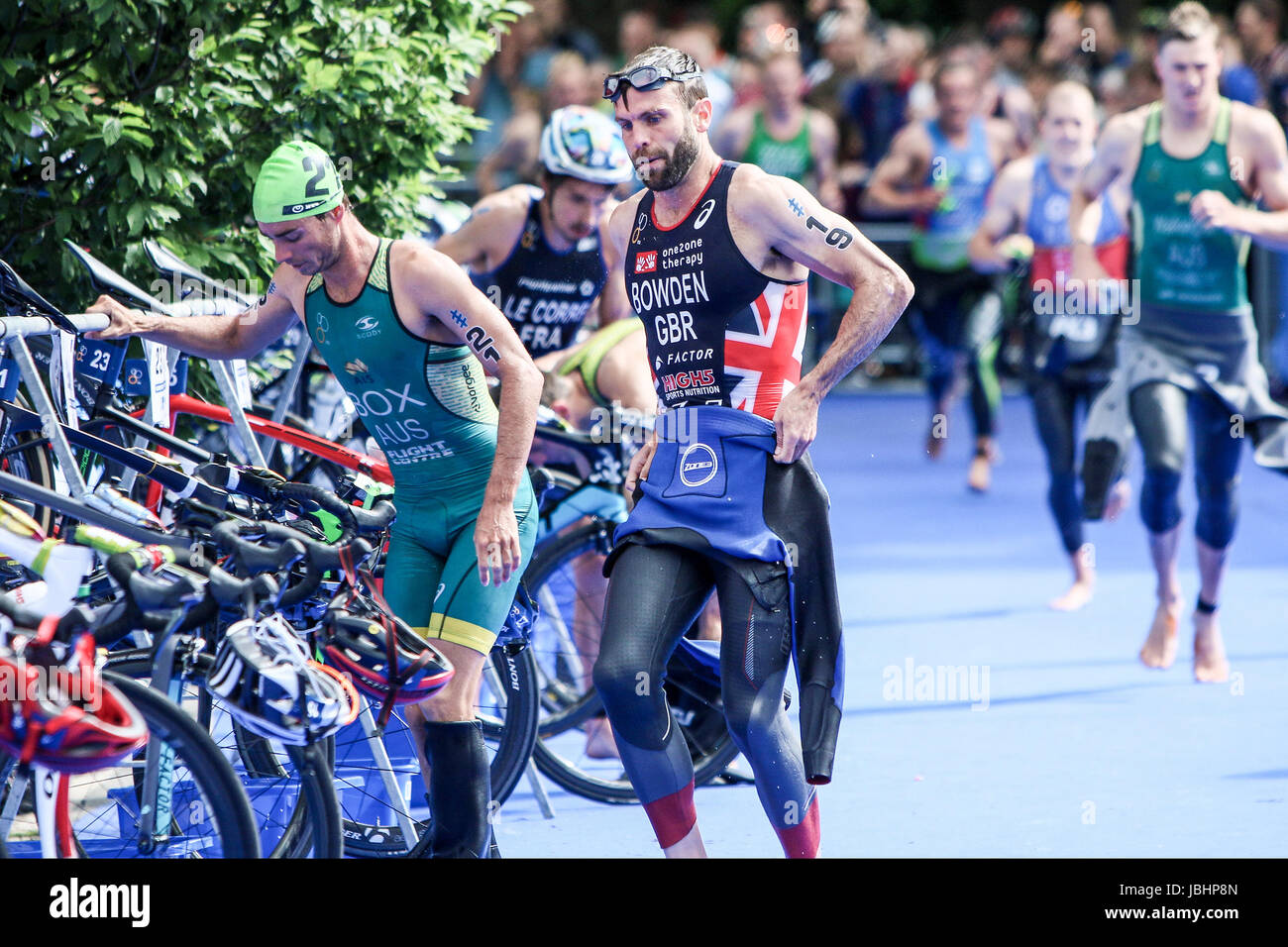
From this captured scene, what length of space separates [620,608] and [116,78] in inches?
101

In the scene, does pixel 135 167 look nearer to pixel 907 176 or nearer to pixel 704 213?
pixel 704 213

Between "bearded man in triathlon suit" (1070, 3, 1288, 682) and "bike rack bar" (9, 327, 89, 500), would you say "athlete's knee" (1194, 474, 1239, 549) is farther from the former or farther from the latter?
"bike rack bar" (9, 327, 89, 500)

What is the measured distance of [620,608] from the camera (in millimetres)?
4266

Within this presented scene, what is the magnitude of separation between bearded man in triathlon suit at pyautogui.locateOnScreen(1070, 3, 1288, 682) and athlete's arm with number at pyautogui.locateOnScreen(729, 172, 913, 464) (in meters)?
3.00

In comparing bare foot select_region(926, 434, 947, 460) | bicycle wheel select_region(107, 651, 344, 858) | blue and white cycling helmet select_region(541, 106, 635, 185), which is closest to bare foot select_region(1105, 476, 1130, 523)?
bare foot select_region(926, 434, 947, 460)

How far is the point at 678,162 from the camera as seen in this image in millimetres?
4301

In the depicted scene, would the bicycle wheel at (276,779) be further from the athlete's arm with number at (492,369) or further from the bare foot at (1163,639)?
the bare foot at (1163,639)

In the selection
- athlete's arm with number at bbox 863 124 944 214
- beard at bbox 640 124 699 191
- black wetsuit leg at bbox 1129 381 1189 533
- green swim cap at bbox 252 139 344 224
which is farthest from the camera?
athlete's arm with number at bbox 863 124 944 214

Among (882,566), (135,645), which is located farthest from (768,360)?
(882,566)

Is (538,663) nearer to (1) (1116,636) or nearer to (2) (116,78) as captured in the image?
(2) (116,78)

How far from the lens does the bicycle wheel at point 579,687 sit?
5.62m

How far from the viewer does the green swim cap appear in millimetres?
4152

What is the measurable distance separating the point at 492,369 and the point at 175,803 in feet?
4.10
